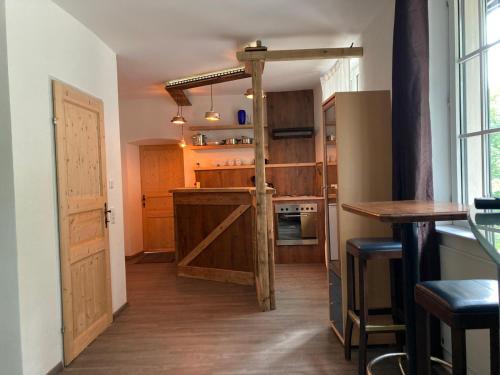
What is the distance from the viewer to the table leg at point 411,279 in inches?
68.5

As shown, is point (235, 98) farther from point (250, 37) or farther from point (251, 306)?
point (251, 306)

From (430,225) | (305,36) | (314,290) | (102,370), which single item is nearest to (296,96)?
(305,36)

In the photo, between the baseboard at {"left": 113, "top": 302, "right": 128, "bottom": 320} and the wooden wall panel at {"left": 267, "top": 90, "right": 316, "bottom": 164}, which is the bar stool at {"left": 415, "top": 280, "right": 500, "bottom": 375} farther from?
the wooden wall panel at {"left": 267, "top": 90, "right": 316, "bottom": 164}

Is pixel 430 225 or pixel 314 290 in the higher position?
pixel 430 225

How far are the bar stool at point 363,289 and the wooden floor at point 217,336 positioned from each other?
0.86 feet

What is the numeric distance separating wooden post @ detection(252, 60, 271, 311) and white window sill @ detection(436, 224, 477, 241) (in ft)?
5.35

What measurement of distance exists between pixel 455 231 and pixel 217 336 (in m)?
2.02

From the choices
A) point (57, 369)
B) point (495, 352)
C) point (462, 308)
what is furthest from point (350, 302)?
point (57, 369)

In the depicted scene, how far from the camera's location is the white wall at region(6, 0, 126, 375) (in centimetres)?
225

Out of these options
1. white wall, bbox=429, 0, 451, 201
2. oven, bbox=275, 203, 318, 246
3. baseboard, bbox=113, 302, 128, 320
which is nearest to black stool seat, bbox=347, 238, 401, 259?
white wall, bbox=429, 0, 451, 201

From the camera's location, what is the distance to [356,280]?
109 inches

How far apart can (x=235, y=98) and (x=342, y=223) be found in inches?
166

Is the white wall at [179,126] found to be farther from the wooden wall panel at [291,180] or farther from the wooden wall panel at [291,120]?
the wooden wall panel at [291,180]

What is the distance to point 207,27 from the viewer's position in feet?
11.1
